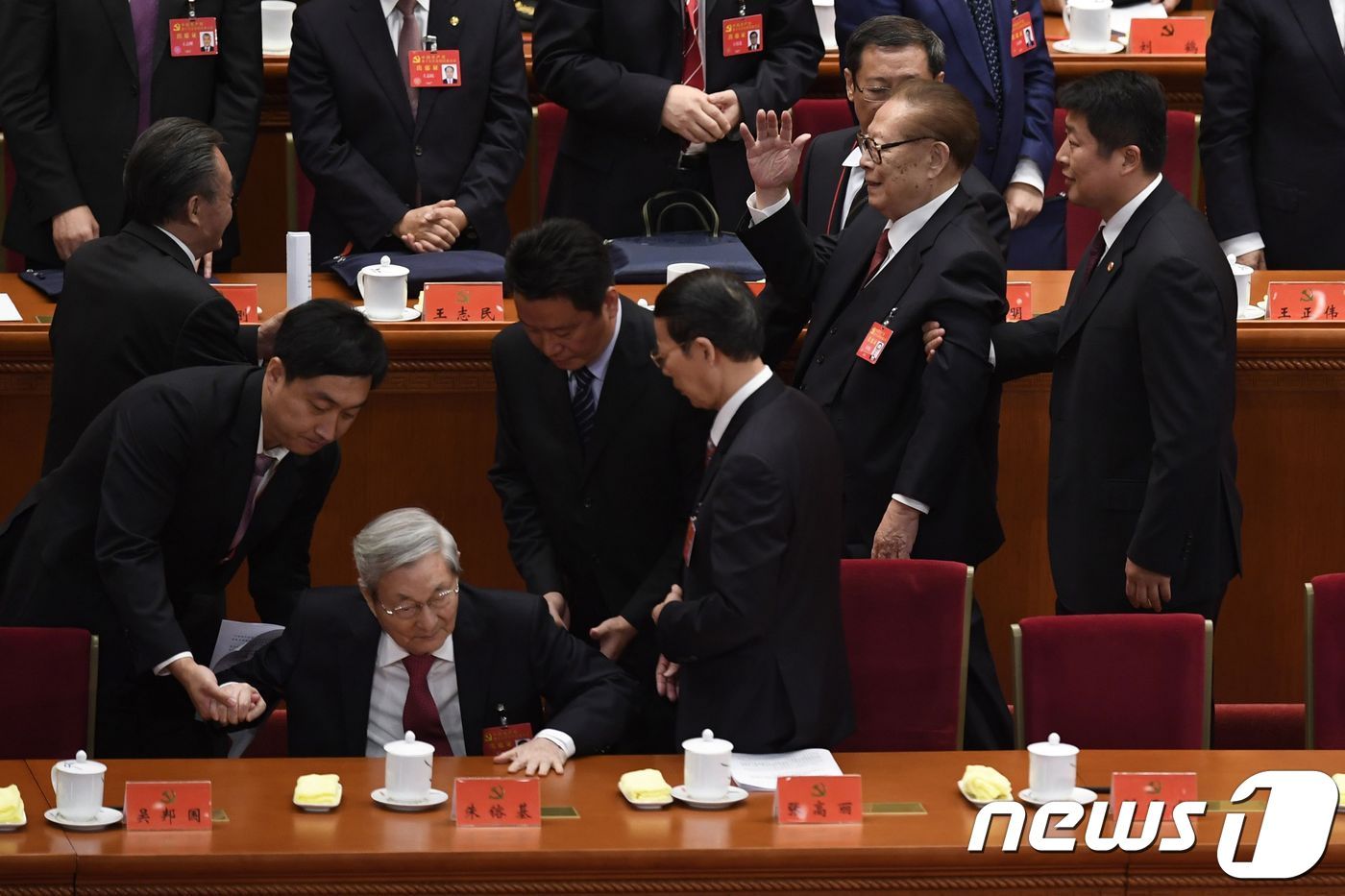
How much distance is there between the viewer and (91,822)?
9.00 feet

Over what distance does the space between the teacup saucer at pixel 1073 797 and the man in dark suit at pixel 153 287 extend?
1546mm

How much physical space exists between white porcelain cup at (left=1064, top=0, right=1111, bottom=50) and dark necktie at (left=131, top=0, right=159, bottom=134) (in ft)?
8.06

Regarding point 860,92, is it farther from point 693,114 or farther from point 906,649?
point 906,649

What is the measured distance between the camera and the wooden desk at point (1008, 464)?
13.3 ft

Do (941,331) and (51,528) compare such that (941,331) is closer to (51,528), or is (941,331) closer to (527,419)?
(527,419)

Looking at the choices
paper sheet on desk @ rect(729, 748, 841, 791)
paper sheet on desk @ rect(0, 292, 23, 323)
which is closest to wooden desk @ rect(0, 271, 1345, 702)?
paper sheet on desk @ rect(0, 292, 23, 323)

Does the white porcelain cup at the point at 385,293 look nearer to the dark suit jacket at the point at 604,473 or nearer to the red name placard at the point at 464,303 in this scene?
the red name placard at the point at 464,303

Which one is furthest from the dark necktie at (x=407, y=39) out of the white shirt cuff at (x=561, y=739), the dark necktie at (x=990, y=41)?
the white shirt cuff at (x=561, y=739)

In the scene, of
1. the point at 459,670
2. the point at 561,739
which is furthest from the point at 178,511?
the point at 561,739

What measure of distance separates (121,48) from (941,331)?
218 centimetres

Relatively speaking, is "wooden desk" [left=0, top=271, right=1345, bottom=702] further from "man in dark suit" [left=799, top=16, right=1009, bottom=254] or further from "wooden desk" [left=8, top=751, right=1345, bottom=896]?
"wooden desk" [left=8, top=751, right=1345, bottom=896]

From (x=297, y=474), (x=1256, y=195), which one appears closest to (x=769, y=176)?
(x=297, y=474)

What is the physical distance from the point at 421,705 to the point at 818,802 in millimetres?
733

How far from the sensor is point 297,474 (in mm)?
3342
